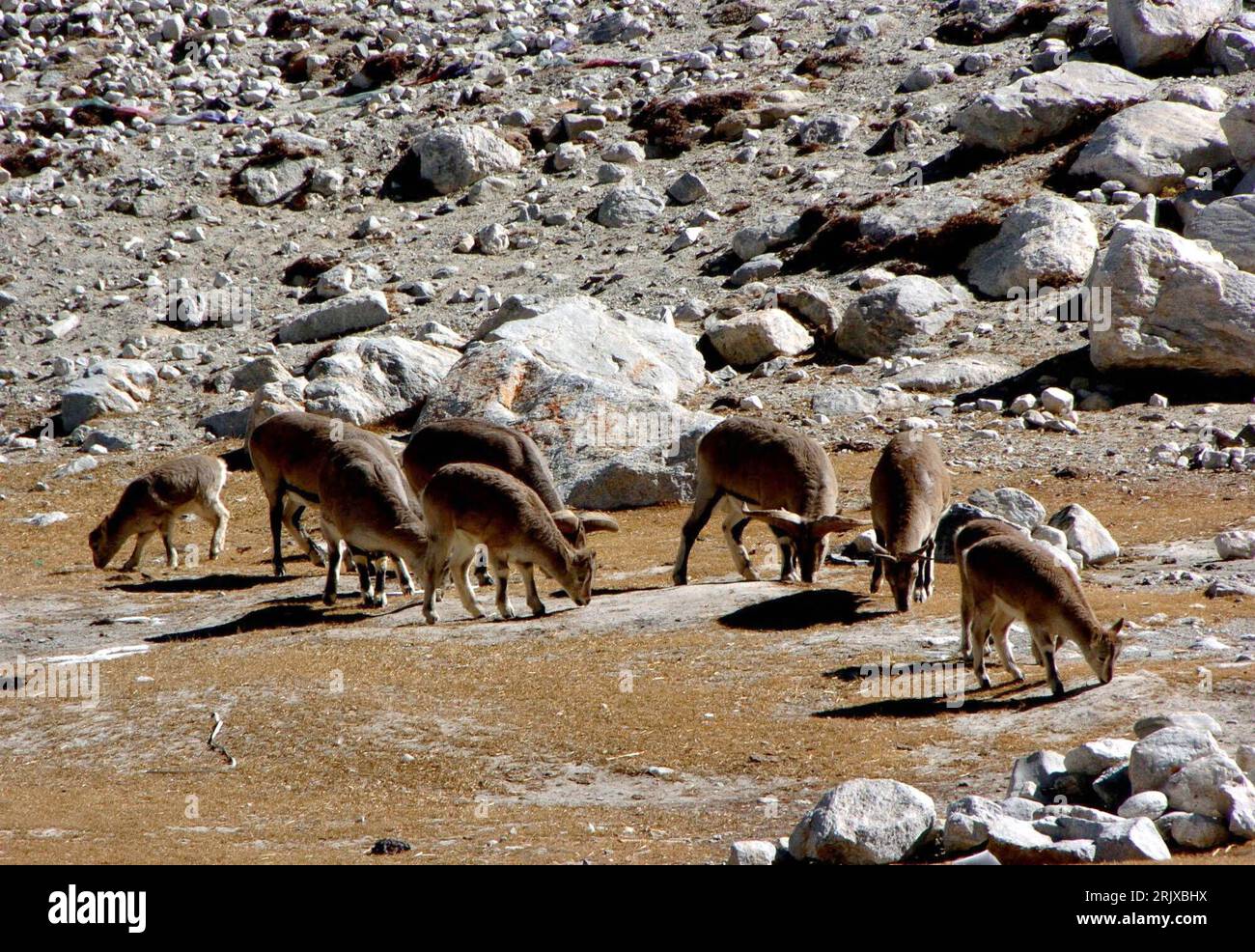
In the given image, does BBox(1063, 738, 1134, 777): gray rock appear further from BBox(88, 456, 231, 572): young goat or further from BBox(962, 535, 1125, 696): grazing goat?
BBox(88, 456, 231, 572): young goat

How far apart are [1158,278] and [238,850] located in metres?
21.8

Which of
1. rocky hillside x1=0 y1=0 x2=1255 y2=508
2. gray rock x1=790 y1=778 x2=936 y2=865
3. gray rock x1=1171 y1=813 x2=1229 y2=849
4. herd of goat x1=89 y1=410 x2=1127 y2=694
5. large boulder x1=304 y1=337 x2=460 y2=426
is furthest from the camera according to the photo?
large boulder x1=304 y1=337 x2=460 y2=426

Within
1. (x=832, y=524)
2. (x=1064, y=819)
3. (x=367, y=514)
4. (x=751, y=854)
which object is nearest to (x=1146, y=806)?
(x=1064, y=819)

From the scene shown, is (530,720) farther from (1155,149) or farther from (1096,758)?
(1155,149)

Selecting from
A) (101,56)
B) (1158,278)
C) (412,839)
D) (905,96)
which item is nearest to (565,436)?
Answer: (1158,278)

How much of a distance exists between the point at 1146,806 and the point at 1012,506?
1037cm

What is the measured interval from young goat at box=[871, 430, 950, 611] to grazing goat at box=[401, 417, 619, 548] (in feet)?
11.4

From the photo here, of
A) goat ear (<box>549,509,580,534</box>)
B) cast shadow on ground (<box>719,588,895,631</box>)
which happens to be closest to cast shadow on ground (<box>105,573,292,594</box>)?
goat ear (<box>549,509,580,534</box>)

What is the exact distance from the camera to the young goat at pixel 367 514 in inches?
683

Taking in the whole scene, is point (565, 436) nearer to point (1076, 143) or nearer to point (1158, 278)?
point (1158, 278)

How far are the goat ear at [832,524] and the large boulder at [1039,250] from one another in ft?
55.5

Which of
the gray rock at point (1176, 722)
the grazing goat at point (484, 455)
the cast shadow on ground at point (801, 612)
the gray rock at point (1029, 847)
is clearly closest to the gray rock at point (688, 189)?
the grazing goat at point (484, 455)

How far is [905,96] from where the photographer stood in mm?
42438

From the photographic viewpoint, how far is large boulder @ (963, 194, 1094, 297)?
31.8 meters
